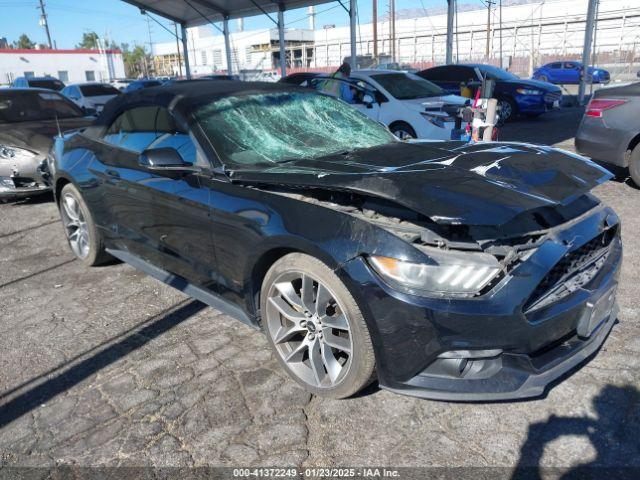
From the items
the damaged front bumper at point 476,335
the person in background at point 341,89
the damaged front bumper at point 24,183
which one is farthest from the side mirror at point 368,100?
the damaged front bumper at point 476,335

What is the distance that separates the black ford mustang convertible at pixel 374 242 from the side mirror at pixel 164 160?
0.04 feet

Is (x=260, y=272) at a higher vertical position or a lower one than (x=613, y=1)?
lower

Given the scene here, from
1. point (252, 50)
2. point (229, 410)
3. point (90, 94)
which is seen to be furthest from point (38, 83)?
point (252, 50)

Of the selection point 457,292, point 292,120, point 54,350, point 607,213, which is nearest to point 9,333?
point 54,350

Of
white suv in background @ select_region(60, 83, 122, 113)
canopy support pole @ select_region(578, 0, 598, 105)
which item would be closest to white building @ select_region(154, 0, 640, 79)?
canopy support pole @ select_region(578, 0, 598, 105)

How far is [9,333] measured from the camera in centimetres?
373

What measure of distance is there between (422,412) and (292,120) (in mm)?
2209

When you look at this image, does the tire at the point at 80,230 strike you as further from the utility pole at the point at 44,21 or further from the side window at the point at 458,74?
the utility pole at the point at 44,21

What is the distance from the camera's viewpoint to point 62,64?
176ft

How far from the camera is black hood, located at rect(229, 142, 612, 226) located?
7.86ft

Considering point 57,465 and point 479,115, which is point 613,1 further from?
point 57,465

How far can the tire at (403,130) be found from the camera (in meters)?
9.40

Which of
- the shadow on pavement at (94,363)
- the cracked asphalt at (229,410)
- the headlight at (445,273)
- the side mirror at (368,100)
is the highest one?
the side mirror at (368,100)

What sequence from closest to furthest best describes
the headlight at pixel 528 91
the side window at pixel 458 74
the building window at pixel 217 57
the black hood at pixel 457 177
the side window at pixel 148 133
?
the black hood at pixel 457 177 → the side window at pixel 148 133 → the headlight at pixel 528 91 → the side window at pixel 458 74 → the building window at pixel 217 57
